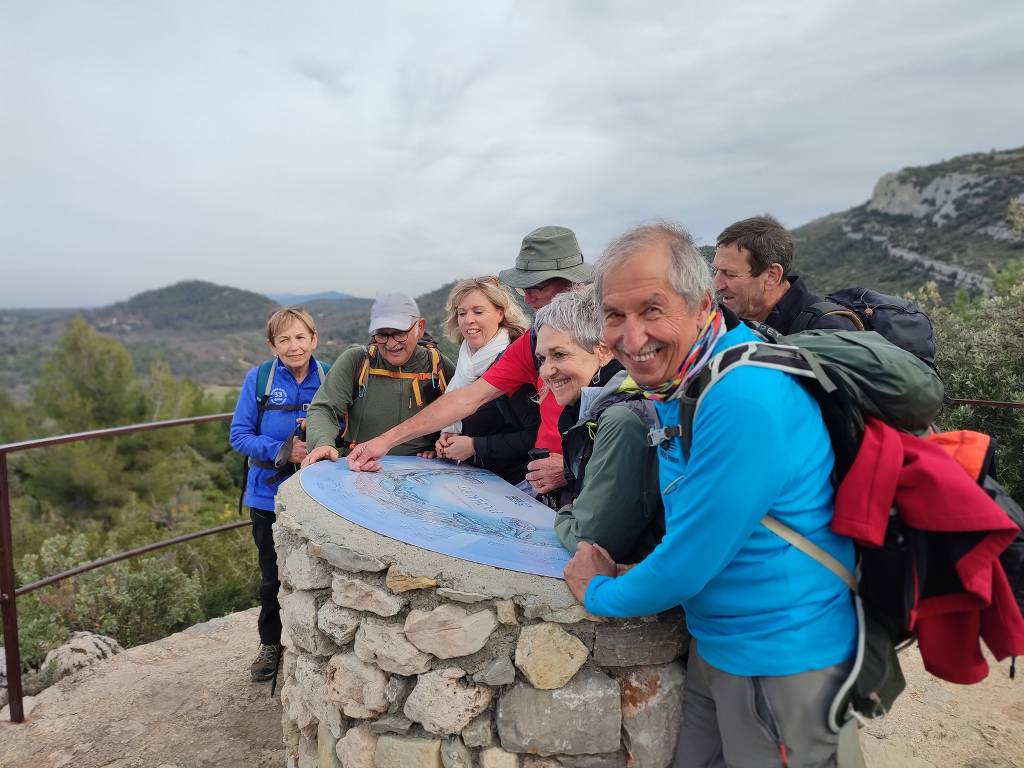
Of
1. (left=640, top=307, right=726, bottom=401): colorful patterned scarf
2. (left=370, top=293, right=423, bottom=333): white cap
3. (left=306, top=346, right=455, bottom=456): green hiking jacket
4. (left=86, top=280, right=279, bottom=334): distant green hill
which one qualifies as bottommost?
(left=306, top=346, right=455, bottom=456): green hiking jacket

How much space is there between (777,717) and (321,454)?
232 cm

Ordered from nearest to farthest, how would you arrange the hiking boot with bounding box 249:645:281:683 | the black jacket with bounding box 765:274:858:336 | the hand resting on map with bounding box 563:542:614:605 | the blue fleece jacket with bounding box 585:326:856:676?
the blue fleece jacket with bounding box 585:326:856:676, the hand resting on map with bounding box 563:542:614:605, the black jacket with bounding box 765:274:858:336, the hiking boot with bounding box 249:645:281:683

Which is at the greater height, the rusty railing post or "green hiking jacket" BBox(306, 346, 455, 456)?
"green hiking jacket" BBox(306, 346, 455, 456)

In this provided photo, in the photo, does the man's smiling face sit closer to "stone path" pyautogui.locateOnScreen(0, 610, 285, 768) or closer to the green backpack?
the green backpack

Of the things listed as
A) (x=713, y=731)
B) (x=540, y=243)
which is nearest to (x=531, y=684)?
(x=713, y=731)

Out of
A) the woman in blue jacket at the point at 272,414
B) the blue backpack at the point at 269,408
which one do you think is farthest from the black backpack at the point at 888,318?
the woman in blue jacket at the point at 272,414

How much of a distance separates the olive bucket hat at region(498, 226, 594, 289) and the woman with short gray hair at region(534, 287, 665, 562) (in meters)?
0.74

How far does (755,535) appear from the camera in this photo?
1499mm

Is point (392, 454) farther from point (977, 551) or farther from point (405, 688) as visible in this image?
point (977, 551)

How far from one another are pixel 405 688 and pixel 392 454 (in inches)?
61.8

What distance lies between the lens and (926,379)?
1518 millimetres

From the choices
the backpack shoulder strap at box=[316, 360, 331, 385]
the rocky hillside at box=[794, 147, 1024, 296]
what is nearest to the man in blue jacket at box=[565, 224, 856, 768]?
the backpack shoulder strap at box=[316, 360, 331, 385]

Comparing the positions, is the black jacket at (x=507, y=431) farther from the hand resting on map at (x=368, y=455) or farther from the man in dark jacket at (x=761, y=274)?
the man in dark jacket at (x=761, y=274)

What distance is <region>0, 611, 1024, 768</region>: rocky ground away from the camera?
10.5 ft
